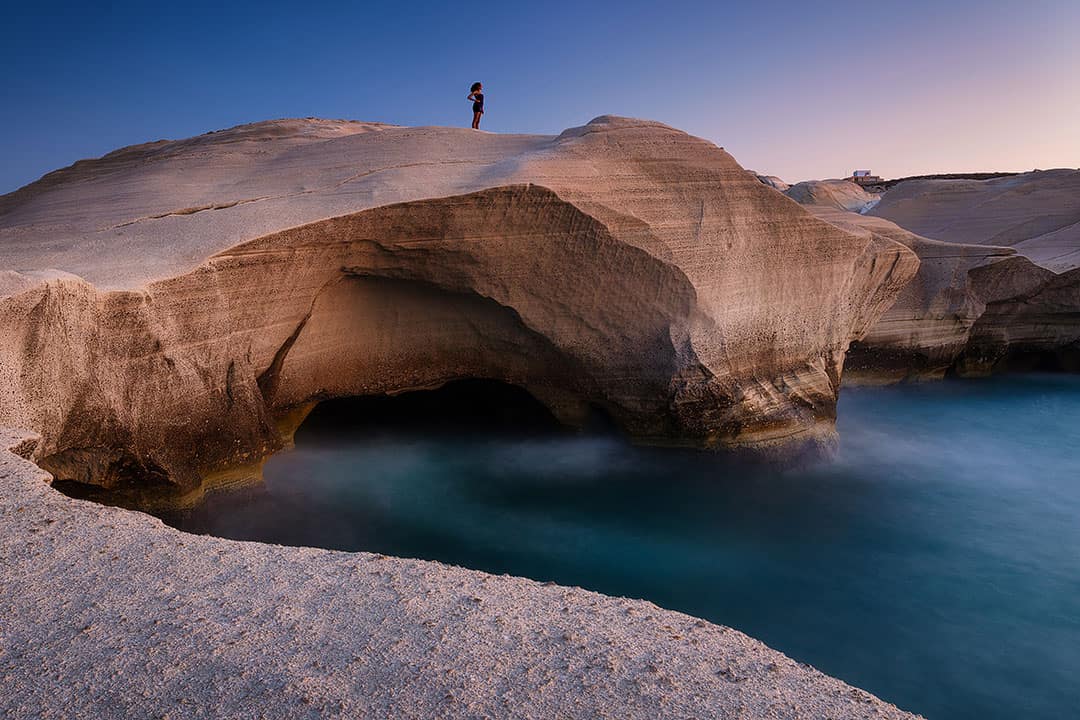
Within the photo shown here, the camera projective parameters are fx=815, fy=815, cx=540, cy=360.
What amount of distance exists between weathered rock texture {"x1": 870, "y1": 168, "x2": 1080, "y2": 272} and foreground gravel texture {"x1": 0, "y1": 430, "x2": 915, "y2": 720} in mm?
14366

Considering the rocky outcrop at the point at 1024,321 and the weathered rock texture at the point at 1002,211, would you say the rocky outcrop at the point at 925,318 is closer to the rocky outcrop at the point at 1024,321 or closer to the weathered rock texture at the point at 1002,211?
the rocky outcrop at the point at 1024,321

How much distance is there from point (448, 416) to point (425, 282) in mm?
2342

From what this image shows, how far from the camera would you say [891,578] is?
232 inches

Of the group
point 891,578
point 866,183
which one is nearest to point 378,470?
point 891,578

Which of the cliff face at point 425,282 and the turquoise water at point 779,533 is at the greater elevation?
the cliff face at point 425,282

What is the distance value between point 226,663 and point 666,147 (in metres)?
6.12

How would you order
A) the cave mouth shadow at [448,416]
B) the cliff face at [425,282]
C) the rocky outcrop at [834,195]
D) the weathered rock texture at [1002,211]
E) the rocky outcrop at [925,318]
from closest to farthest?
the cliff face at [425,282] → the cave mouth shadow at [448,416] → the rocky outcrop at [925,318] → the weathered rock texture at [1002,211] → the rocky outcrop at [834,195]

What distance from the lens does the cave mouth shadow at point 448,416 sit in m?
8.29

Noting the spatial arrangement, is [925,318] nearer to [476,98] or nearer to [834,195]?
[476,98]

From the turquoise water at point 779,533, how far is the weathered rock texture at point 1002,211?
796cm

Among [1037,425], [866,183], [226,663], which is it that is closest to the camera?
[226,663]

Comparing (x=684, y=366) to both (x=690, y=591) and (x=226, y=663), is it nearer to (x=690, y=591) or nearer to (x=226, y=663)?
(x=690, y=591)

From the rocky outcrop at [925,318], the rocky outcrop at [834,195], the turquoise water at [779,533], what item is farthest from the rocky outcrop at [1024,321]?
the rocky outcrop at [834,195]

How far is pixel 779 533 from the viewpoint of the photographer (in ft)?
21.5
